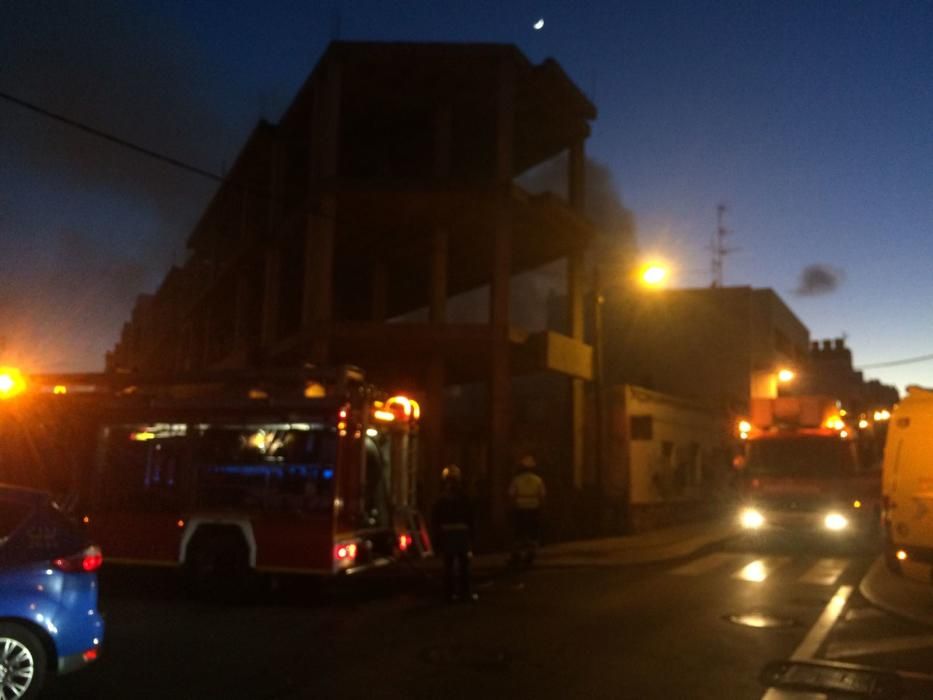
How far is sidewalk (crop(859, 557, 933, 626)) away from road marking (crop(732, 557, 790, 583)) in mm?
1495

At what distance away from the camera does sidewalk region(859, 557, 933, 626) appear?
11164 mm

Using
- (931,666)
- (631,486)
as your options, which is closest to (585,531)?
(631,486)

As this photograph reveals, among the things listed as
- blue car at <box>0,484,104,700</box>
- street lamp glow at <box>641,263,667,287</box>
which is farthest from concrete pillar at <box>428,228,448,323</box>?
blue car at <box>0,484,104,700</box>

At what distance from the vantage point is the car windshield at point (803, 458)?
19.5 meters

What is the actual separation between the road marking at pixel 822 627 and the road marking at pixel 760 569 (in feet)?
5.29

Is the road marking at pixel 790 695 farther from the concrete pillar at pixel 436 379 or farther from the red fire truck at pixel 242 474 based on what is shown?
the concrete pillar at pixel 436 379

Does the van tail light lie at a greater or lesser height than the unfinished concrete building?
lesser

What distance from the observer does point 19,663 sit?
622 centimetres

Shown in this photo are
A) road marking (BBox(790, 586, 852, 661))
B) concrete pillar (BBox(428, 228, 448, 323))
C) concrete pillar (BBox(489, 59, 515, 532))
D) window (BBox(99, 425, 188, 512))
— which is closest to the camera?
road marking (BBox(790, 586, 852, 661))

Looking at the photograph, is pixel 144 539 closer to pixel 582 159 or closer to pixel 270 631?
pixel 270 631

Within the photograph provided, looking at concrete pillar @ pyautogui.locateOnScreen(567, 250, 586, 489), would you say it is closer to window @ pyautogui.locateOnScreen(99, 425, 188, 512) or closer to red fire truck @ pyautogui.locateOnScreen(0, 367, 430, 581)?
A: red fire truck @ pyautogui.locateOnScreen(0, 367, 430, 581)

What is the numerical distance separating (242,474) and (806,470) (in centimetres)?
1251

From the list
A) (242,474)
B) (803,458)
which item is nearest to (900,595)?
(803,458)

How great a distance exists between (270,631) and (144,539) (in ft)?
10.4
